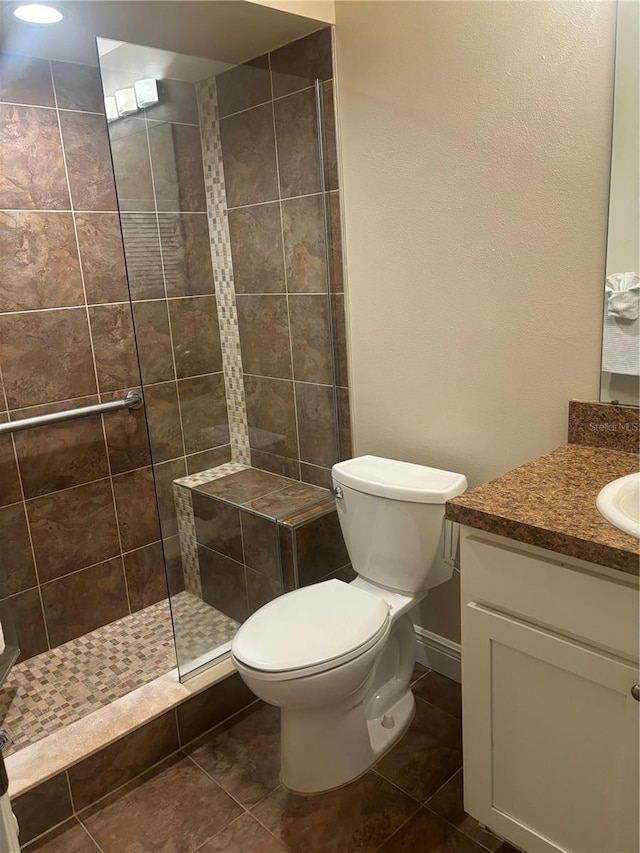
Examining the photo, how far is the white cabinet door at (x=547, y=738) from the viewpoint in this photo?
1174 millimetres

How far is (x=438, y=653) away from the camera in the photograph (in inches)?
86.3

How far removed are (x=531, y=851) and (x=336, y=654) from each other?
1.92 feet

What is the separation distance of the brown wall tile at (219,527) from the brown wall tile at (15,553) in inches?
26.0

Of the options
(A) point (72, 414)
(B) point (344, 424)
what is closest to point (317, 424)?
(B) point (344, 424)

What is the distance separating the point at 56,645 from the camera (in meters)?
2.40

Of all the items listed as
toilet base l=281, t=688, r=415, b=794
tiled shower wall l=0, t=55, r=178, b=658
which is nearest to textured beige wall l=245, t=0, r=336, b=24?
tiled shower wall l=0, t=55, r=178, b=658

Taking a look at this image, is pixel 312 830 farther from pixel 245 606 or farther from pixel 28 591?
pixel 28 591

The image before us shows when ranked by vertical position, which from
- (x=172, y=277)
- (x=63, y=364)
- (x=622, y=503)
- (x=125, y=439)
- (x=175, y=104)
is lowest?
(x=125, y=439)

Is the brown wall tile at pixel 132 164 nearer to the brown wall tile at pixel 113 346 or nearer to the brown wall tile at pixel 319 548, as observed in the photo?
the brown wall tile at pixel 113 346

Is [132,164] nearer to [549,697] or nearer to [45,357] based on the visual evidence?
[45,357]

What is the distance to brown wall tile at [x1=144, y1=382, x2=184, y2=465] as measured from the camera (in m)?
1.96

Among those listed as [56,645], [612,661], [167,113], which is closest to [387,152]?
[167,113]

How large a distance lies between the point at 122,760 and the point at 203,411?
1.07 m

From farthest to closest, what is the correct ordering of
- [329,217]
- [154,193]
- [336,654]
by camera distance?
[329,217], [154,193], [336,654]
